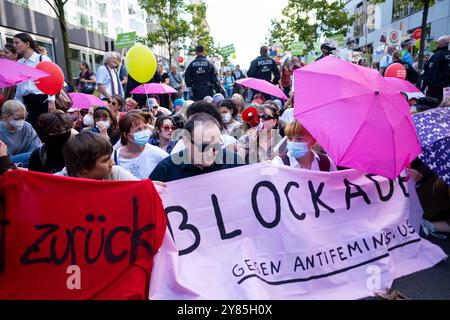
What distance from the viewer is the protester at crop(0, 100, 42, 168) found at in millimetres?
4770

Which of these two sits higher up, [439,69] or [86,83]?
[439,69]

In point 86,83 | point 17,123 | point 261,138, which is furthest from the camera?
point 86,83

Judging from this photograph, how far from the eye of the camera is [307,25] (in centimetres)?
3197

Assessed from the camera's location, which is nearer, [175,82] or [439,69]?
[439,69]

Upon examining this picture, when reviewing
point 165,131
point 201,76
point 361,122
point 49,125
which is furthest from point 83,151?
point 201,76

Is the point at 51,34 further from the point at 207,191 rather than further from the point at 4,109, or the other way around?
the point at 207,191

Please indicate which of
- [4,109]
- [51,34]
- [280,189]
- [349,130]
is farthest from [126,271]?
[51,34]

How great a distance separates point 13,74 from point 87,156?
153 centimetres

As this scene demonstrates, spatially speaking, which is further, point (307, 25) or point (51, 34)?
point (307, 25)

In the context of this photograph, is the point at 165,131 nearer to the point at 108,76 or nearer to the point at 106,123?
the point at 106,123

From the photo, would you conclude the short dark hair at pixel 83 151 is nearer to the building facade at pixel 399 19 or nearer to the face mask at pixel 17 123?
the face mask at pixel 17 123

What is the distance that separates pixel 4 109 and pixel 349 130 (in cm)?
403

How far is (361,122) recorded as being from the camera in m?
2.79

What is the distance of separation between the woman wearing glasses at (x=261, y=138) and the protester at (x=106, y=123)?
5.78 feet
